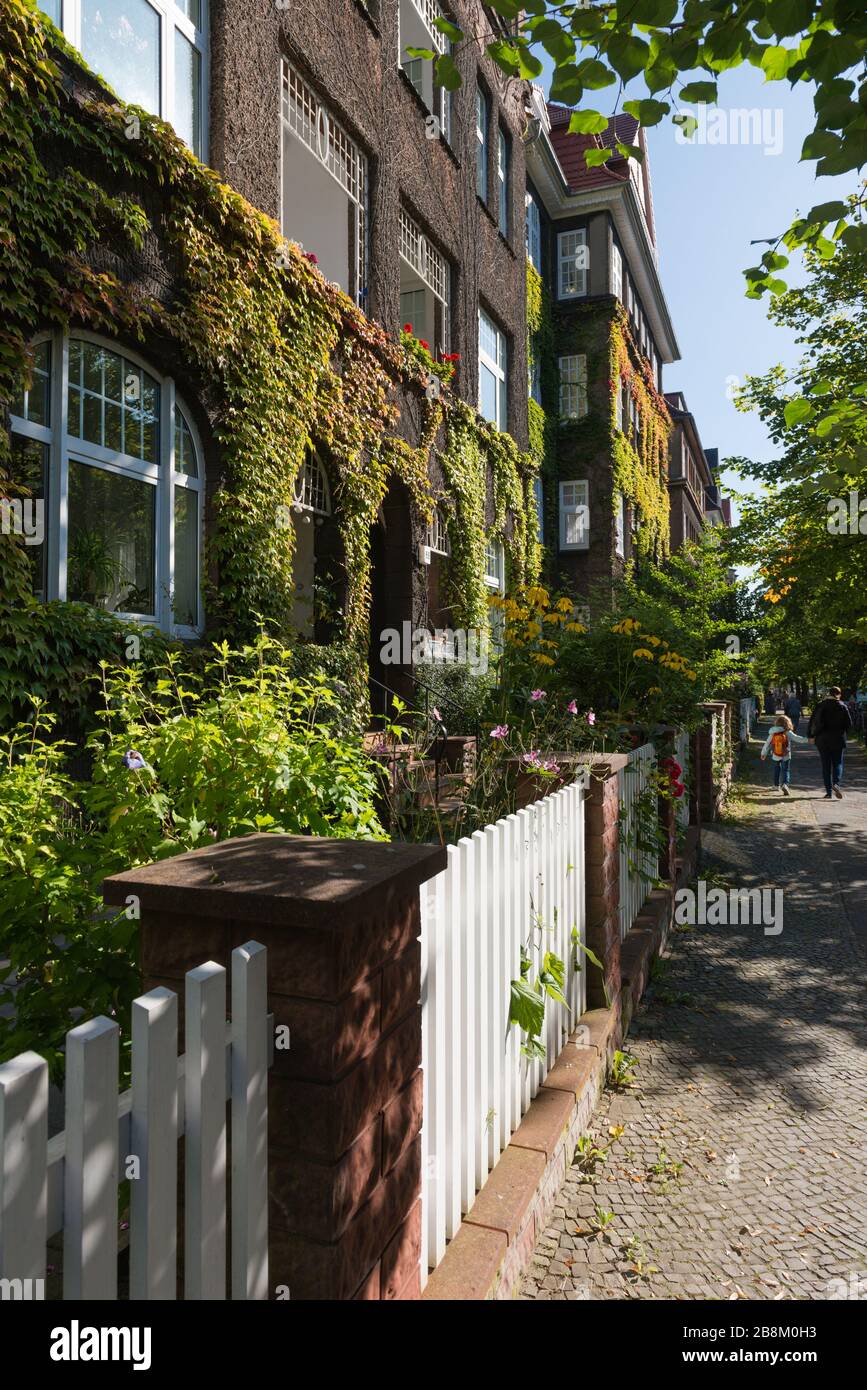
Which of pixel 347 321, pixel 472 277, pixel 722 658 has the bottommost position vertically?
pixel 722 658

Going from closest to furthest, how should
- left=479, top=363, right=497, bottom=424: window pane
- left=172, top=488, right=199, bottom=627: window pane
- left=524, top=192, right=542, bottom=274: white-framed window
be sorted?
left=172, top=488, right=199, bottom=627: window pane
left=479, top=363, right=497, bottom=424: window pane
left=524, top=192, right=542, bottom=274: white-framed window

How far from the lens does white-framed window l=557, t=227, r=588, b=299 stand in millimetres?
22794

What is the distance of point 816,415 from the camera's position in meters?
4.99

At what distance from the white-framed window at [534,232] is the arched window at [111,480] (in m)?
16.4

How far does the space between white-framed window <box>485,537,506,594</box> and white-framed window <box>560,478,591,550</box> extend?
6.99 m

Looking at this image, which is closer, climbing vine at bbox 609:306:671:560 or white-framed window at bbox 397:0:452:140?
white-framed window at bbox 397:0:452:140

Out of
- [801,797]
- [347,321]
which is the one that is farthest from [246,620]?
[801,797]

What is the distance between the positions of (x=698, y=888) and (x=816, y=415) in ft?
16.3

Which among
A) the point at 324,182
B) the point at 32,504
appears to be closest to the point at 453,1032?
the point at 32,504

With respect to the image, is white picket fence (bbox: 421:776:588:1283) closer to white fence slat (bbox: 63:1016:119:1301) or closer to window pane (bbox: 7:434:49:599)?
white fence slat (bbox: 63:1016:119:1301)

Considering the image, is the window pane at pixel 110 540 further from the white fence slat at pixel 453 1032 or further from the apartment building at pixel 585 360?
the apartment building at pixel 585 360
